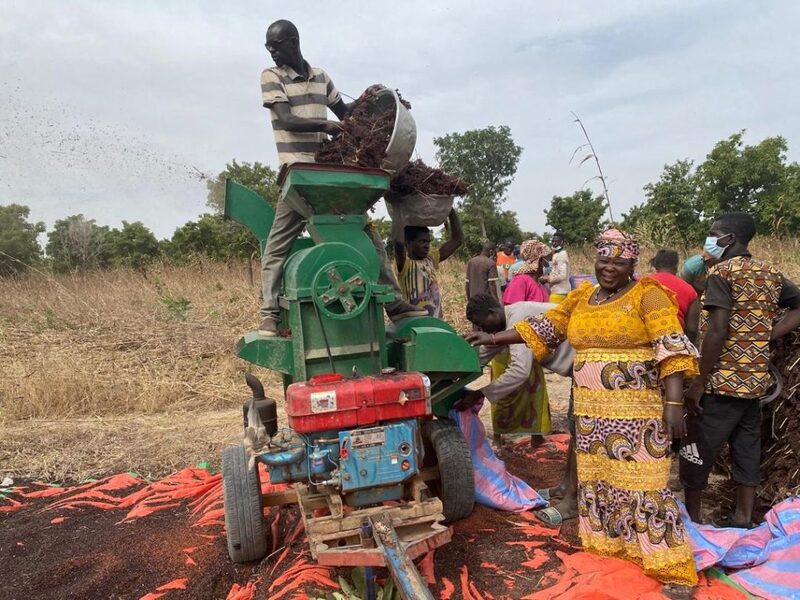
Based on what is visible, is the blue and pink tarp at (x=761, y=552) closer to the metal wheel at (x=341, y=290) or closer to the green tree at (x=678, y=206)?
the metal wheel at (x=341, y=290)

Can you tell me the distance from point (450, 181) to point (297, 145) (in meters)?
1.01

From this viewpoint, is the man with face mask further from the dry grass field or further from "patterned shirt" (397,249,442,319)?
the dry grass field

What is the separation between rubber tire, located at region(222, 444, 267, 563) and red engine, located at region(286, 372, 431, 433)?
658 mm

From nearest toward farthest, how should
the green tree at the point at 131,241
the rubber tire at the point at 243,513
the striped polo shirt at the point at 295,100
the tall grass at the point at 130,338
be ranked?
the rubber tire at the point at 243,513, the striped polo shirt at the point at 295,100, the tall grass at the point at 130,338, the green tree at the point at 131,241

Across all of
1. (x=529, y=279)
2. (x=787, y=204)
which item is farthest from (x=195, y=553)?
(x=787, y=204)

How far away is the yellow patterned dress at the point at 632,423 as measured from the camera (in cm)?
245

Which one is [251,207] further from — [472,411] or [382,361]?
[472,411]

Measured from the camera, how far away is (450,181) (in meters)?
3.51

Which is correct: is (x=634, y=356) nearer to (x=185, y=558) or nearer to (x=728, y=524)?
(x=728, y=524)

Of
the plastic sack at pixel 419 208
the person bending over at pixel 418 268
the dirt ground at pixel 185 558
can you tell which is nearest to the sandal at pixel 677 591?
the dirt ground at pixel 185 558

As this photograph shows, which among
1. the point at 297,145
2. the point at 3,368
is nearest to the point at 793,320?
the point at 297,145

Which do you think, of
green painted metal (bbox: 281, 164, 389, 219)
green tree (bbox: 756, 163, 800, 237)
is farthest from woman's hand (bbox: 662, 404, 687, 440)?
green tree (bbox: 756, 163, 800, 237)

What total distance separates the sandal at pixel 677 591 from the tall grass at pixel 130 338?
5446 mm

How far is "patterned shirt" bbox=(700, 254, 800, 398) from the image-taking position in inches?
113
